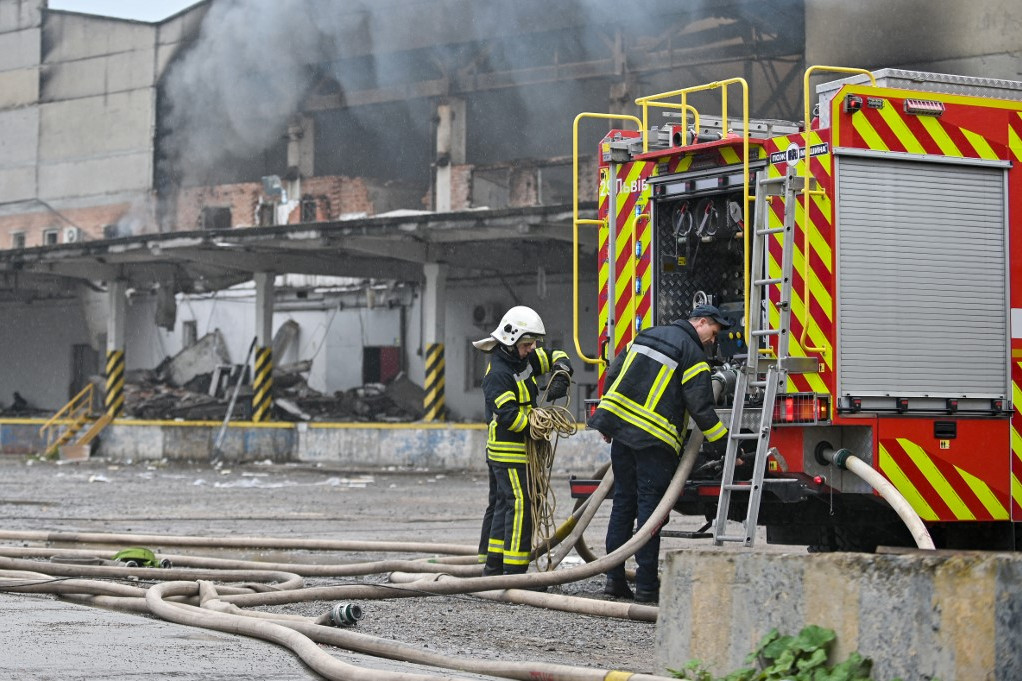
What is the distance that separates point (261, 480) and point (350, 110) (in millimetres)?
19340

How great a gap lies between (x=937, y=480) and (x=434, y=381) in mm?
18921

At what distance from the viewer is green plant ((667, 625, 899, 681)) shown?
14.7 feet

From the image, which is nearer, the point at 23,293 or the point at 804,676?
the point at 804,676

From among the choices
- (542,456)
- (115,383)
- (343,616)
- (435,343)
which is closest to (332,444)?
(435,343)

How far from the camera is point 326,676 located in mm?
4941

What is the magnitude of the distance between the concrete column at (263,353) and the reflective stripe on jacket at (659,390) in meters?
20.7

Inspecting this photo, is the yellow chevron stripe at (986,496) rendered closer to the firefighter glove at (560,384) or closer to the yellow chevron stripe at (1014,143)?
the yellow chevron stripe at (1014,143)

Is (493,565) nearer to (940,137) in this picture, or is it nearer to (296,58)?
(940,137)

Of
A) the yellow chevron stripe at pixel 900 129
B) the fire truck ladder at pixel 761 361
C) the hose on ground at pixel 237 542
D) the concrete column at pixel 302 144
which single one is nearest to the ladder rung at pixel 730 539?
the fire truck ladder at pixel 761 361

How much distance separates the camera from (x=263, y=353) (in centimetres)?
2806

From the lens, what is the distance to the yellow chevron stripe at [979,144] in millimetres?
7539

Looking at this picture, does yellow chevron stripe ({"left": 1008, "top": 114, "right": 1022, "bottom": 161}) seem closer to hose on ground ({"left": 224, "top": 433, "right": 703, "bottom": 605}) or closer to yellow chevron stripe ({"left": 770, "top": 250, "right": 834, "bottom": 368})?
yellow chevron stripe ({"left": 770, "top": 250, "right": 834, "bottom": 368})

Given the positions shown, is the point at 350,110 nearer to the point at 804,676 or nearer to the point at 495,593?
the point at 495,593

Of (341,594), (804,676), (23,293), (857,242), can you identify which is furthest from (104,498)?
(23,293)
